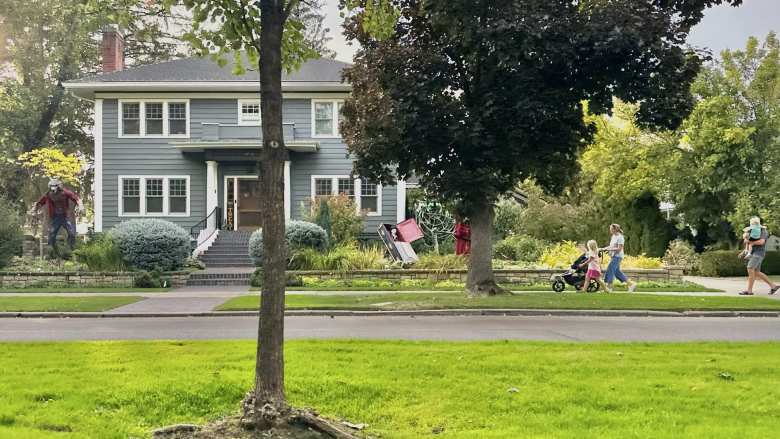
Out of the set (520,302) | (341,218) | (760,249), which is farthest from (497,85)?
(341,218)

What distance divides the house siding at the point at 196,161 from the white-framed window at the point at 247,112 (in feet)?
0.71

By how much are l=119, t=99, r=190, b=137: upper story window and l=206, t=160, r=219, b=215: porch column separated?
1.85 meters

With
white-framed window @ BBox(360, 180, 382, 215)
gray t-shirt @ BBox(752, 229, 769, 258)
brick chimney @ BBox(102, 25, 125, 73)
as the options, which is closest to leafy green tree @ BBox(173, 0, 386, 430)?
gray t-shirt @ BBox(752, 229, 769, 258)

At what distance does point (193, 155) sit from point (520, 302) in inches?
723

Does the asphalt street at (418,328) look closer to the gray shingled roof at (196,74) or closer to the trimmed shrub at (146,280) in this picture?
the trimmed shrub at (146,280)

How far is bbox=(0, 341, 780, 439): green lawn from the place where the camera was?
516 centimetres

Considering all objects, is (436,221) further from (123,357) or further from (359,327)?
(123,357)

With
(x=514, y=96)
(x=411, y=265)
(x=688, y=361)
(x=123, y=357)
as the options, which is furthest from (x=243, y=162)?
(x=688, y=361)

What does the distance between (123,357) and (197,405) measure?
2.65m

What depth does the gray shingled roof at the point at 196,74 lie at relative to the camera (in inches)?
1117

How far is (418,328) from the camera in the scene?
11492 millimetres

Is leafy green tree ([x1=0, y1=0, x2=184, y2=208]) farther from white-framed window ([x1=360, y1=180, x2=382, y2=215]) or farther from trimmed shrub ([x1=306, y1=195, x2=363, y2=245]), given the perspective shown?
trimmed shrub ([x1=306, y1=195, x2=363, y2=245])

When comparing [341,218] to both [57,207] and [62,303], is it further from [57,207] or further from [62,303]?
[62,303]

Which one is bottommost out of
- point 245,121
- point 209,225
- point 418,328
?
point 418,328
